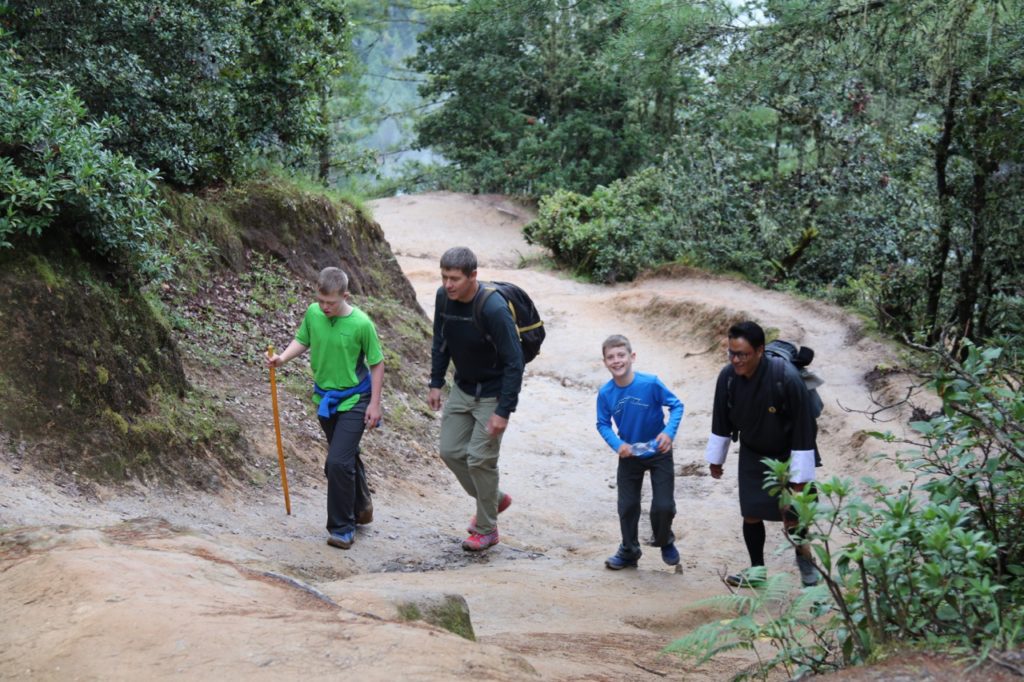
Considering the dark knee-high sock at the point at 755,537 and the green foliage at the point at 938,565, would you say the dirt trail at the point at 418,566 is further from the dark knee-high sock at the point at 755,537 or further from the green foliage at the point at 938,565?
the green foliage at the point at 938,565

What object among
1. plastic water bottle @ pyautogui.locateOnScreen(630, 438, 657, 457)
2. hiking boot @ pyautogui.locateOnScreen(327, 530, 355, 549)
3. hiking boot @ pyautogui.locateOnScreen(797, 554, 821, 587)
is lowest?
hiking boot @ pyautogui.locateOnScreen(327, 530, 355, 549)

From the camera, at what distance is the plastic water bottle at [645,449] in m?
6.77

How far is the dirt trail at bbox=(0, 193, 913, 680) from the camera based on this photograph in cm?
356

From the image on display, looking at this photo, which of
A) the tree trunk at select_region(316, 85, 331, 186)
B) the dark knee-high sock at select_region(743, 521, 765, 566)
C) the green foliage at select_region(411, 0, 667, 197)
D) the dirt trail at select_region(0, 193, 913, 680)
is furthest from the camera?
the green foliage at select_region(411, 0, 667, 197)

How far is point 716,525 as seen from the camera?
896 centimetres

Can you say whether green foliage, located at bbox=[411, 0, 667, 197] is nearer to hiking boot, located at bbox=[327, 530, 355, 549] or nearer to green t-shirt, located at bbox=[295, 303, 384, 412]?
green t-shirt, located at bbox=[295, 303, 384, 412]

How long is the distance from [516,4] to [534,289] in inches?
411

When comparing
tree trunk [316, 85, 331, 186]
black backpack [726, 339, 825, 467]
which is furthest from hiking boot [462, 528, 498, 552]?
tree trunk [316, 85, 331, 186]

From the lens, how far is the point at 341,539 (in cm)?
689

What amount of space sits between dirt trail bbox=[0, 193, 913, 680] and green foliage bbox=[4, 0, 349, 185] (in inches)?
111

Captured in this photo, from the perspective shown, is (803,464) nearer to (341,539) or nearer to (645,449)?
(645,449)

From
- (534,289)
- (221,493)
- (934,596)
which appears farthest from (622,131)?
(934,596)

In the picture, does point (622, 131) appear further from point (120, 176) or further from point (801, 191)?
point (120, 176)

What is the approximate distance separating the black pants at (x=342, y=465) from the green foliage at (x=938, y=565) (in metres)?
3.19
